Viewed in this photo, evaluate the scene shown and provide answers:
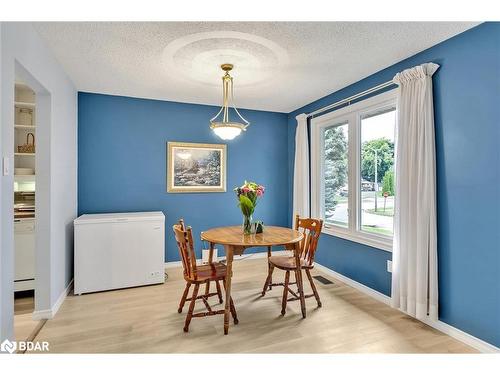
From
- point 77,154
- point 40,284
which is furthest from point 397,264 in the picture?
point 77,154

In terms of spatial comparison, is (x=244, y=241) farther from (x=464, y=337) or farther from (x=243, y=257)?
(x=243, y=257)

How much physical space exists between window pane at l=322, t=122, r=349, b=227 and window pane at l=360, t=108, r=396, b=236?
0.30 metres

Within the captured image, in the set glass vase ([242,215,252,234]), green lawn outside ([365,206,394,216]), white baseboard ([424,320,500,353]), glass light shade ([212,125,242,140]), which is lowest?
white baseboard ([424,320,500,353])

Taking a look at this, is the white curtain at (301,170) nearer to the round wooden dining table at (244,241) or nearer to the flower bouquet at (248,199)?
the round wooden dining table at (244,241)

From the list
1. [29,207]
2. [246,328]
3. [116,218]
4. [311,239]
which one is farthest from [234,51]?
[29,207]

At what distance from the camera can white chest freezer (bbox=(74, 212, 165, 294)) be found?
9.95 feet

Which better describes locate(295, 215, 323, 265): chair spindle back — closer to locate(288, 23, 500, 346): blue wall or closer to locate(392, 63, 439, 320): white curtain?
locate(392, 63, 439, 320): white curtain

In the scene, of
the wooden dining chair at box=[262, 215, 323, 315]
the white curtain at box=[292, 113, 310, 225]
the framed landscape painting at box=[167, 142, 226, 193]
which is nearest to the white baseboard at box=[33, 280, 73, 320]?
the framed landscape painting at box=[167, 142, 226, 193]

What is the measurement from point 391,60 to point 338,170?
1.47 meters

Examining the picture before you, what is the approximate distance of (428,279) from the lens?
2314 mm

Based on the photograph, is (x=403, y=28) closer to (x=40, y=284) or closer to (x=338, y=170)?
(x=338, y=170)

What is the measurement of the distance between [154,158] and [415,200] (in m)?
3.24

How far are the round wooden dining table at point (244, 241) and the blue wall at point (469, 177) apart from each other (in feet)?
3.90

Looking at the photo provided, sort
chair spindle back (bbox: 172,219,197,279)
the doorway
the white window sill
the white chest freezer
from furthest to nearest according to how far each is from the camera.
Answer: the white chest freezer < the white window sill < the doorway < chair spindle back (bbox: 172,219,197,279)
